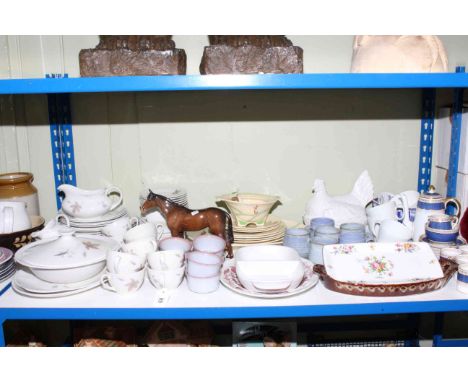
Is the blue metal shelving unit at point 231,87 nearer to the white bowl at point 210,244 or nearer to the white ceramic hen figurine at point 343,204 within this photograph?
the white bowl at point 210,244

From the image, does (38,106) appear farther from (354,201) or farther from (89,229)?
(354,201)

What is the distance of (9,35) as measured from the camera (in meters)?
1.62

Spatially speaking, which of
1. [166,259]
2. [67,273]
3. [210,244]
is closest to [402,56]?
[210,244]

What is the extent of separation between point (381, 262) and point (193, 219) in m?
0.56

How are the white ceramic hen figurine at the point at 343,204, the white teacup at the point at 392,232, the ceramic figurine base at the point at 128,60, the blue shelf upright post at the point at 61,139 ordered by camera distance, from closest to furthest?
the ceramic figurine base at the point at 128,60
the white teacup at the point at 392,232
the white ceramic hen figurine at the point at 343,204
the blue shelf upright post at the point at 61,139

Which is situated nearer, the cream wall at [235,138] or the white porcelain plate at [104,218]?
the white porcelain plate at [104,218]

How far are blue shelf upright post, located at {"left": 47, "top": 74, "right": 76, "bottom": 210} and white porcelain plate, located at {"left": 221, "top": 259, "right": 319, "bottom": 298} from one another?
71 cm

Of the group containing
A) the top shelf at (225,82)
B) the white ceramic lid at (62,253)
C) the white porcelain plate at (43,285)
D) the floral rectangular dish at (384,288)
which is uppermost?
the top shelf at (225,82)

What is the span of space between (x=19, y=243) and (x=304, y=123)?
1023mm

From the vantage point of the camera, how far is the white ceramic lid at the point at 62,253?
1234 mm

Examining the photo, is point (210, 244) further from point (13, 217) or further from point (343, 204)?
point (13, 217)

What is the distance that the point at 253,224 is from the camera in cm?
154

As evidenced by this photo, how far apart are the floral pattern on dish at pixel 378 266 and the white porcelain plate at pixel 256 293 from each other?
0.16 metres

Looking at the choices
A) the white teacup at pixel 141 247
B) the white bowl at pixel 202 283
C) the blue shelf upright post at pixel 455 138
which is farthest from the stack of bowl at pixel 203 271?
the blue shelf upright post at pixel 455 138
